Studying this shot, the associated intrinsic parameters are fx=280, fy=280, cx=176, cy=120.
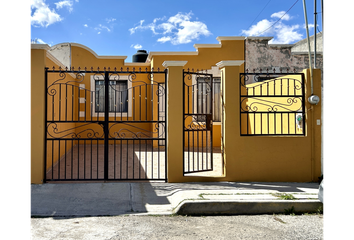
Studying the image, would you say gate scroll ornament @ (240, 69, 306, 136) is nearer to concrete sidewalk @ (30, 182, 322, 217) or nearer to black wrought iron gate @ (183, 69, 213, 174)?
black wrought iron gate @ (183, 69, 213, 174)

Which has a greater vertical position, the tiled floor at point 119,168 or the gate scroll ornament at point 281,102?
the gate scroll ornament at point 281,102

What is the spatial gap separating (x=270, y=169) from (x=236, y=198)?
6.19ft

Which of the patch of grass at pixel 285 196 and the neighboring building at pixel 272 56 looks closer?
the patch of grass at pixel 285 196

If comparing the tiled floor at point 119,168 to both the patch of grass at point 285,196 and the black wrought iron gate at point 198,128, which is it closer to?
the black wrought iron gate at point 198,128

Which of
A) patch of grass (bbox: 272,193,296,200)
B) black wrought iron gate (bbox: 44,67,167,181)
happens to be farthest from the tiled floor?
patch of grass (bbox: 272,193,296,200)

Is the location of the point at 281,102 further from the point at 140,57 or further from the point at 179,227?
the point at 140,57

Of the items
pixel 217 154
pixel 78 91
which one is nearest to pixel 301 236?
pixel 217 154

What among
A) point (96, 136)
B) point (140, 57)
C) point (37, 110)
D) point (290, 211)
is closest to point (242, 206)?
point (290, 211)

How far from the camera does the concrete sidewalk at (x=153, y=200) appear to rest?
424cm

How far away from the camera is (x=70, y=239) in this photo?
10.8ft

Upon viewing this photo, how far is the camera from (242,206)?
4301 millimetres

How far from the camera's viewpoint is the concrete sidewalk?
4.24 metres

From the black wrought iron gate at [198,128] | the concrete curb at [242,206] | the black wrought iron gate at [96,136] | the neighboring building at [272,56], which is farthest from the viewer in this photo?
the neighboring building at [272,56]

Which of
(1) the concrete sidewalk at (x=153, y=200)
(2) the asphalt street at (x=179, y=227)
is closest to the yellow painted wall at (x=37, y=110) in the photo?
(1) the concrete sidewalk at (x=153, y=200)
